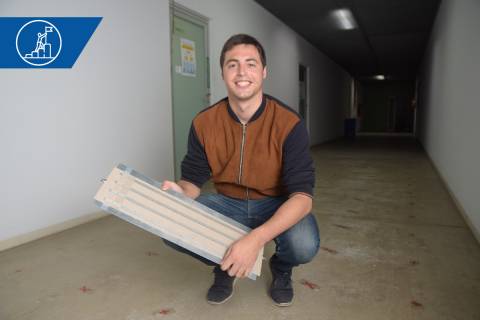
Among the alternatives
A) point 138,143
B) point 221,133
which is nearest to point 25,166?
point 138,143

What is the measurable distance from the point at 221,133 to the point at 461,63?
2673 mm

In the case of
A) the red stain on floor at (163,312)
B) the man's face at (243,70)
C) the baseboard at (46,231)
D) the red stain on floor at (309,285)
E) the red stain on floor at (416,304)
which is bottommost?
the red stain on floor at (163,312)

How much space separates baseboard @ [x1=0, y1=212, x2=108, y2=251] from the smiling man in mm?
1309

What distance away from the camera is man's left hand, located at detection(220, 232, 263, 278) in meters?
1.18

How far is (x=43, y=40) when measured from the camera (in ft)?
7.91

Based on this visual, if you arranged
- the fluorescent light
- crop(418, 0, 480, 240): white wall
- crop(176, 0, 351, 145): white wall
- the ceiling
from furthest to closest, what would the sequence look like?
the fluorescent light < the ceiling < crop(176, 0, 351, 145): white wall < crop(418, 0, 480, 240): white wall

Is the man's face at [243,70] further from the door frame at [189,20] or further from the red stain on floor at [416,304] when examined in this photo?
the door frame at [189,20]

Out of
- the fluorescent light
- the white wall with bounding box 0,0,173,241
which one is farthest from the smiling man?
the fluorescent light

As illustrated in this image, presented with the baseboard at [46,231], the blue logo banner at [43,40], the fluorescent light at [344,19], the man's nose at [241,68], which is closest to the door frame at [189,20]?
the blue logo banner at [43,40]

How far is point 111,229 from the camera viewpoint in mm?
2508

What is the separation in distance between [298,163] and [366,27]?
6.38 m

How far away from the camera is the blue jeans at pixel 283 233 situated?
1412 mm

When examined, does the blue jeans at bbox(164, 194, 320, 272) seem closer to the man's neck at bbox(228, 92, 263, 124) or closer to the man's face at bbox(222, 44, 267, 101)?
the man's neck at bbox(228, 92, 263, 124)

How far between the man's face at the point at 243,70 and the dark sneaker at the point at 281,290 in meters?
0.75
